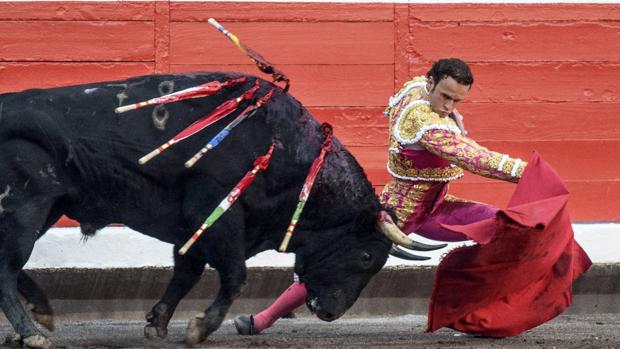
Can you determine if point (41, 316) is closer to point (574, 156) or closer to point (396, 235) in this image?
point (396, 235)

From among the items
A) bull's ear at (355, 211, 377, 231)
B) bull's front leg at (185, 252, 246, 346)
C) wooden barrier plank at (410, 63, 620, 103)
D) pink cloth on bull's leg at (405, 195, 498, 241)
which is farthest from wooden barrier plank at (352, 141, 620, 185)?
bull's front leg at (185, 252, 246, 346)

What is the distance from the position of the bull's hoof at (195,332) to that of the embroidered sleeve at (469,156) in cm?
107

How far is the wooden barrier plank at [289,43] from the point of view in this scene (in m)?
7.86

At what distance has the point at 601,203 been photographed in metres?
8.20

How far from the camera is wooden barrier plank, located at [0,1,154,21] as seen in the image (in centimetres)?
772

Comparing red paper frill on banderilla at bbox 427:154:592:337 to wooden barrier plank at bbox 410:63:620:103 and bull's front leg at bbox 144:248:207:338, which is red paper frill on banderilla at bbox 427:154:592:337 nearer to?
bull's front leg at bbox 144:248:207:338

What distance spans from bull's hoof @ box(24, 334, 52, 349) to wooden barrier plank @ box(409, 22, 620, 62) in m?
2.91

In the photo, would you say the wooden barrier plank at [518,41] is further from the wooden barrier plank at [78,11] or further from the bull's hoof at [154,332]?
the bull's hoof at [154,332]

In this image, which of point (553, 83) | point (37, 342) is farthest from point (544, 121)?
→ point (37, 342)

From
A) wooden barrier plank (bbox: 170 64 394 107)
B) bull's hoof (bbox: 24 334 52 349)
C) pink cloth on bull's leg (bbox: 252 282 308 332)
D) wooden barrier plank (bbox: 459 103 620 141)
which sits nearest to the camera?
bull's hoof (bbox: 24 334 52 349)

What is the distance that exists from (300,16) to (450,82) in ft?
6.24

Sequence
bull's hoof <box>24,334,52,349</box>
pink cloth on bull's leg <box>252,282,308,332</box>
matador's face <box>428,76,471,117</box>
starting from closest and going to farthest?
bull's hoof <box>24,334,52,349</box>
matador's face <box>428,76,471,117</box>
pink cloth on bull's leg <box>252,282,308,332</box>

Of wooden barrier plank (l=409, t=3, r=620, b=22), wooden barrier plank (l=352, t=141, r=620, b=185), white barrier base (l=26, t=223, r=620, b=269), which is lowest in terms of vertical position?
white barrier base (l=26, t=223, r=620, b=269)

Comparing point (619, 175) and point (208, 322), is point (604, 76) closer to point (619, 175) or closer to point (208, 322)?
point (619, 175)
